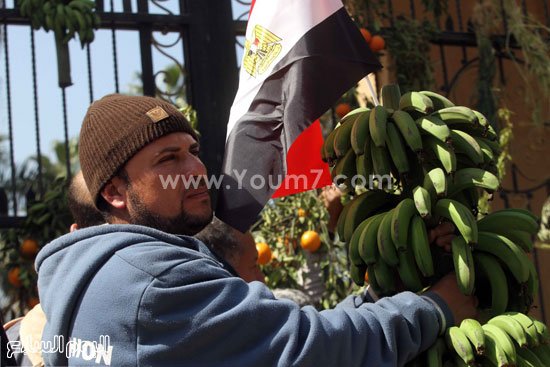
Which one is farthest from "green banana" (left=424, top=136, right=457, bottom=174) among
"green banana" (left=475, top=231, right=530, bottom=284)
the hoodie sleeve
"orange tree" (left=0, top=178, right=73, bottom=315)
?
"orange tree" (left=0, top=178, right=73, bottom=315)

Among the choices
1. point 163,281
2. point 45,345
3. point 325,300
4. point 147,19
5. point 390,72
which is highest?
point 147,19

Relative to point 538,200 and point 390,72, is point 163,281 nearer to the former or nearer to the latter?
point 390,72

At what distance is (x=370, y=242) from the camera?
202 centimetres

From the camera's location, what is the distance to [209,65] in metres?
4.30

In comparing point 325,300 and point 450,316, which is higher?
point 450,316

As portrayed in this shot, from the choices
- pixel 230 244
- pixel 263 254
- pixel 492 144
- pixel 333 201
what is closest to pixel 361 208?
pixel 492 144

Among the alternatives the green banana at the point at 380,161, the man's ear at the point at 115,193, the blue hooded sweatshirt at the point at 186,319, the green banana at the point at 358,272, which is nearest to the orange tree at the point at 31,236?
the man's ear at the point at 115,193

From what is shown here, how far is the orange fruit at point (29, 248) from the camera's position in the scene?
13.2ft

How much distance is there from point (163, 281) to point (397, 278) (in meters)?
0.72

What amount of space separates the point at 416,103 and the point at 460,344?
71 cm

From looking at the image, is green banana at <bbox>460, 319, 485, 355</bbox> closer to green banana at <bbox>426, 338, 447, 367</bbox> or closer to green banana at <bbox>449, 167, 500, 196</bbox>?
green banana at <bbox>426, 338, 447, 367</bbox>

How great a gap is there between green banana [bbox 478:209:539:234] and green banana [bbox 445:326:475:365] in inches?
13.9

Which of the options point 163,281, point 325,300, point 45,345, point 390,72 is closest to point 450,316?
point 163,281

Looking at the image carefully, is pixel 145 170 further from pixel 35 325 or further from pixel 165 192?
pixel 35 325
